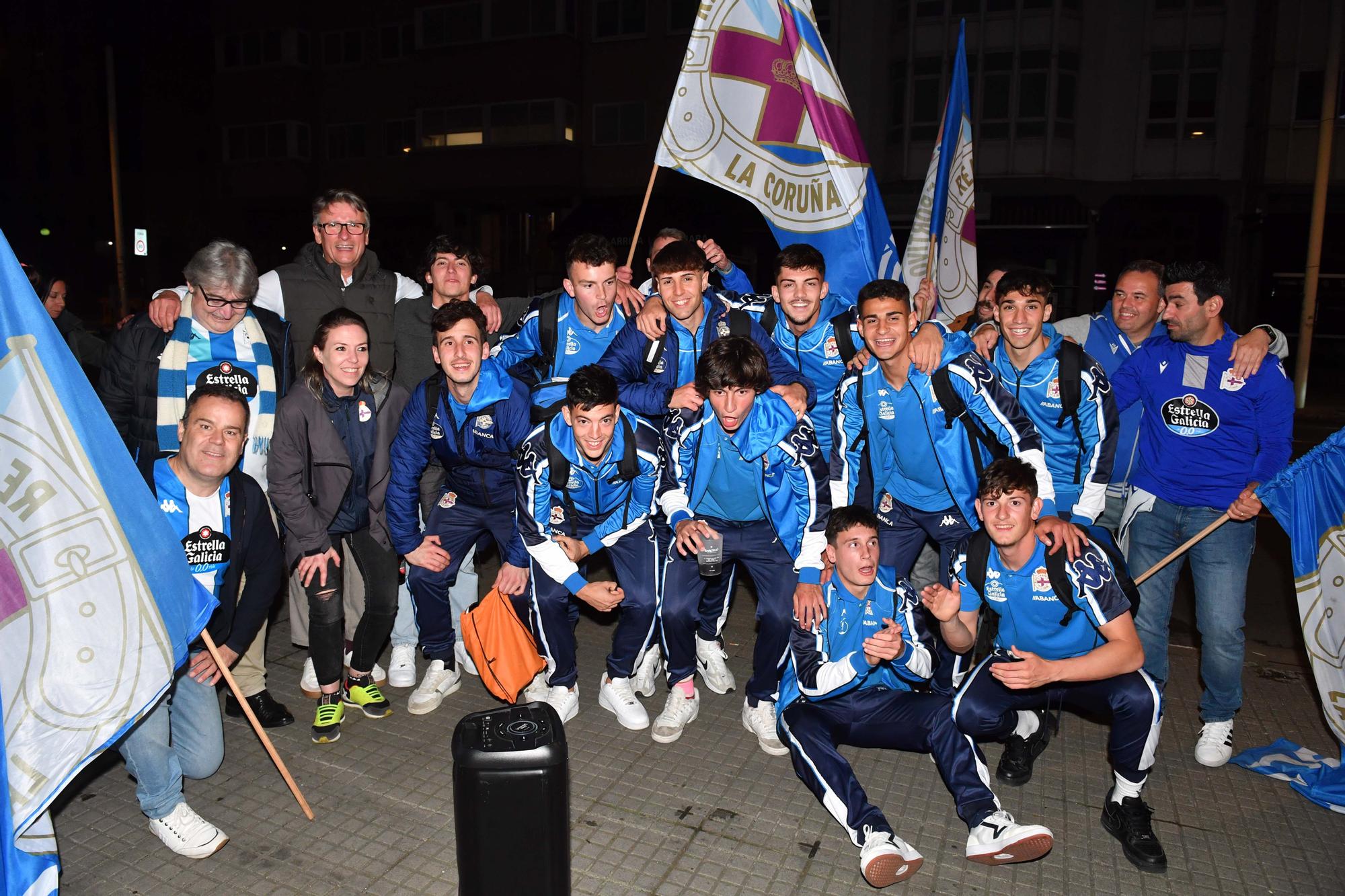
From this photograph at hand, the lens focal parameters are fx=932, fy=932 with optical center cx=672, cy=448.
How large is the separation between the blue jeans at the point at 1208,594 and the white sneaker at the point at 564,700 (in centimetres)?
294

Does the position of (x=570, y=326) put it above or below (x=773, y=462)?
above

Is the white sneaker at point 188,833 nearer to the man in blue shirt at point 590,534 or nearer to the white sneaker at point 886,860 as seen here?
the man in blue shirt at point 590,534

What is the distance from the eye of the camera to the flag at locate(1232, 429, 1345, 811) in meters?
4.12

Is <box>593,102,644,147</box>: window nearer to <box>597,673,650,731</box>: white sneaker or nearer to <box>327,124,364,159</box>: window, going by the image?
<box>327,124,364,159</box>: window

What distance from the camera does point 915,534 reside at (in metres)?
5.15

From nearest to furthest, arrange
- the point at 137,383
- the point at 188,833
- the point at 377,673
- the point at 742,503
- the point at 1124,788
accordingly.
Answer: the point at 188,833 → the point at 1124,788 → the point at 137,383 → the point at 742,503 → the point at 377,673

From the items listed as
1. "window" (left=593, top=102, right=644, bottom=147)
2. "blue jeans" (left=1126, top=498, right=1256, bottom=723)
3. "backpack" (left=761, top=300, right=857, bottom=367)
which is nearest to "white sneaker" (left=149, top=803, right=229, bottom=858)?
"backpack" (left=761, top=300, right=857, bottom=367)

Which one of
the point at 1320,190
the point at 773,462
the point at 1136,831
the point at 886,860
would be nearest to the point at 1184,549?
the point at 1136,831

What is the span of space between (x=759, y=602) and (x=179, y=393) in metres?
3.24

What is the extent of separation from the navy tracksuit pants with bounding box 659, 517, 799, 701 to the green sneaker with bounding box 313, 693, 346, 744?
5.61 ft

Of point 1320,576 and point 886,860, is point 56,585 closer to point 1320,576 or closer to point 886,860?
point 886,860

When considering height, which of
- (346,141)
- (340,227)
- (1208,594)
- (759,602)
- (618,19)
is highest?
(618,19)

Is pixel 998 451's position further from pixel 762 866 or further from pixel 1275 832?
pixel 762 866

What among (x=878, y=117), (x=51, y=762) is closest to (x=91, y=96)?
(x=878, y=117)
